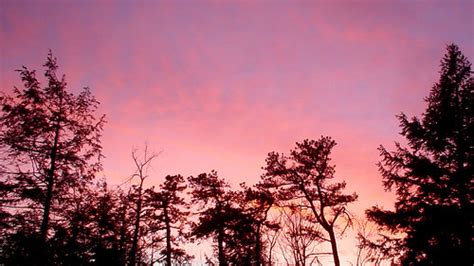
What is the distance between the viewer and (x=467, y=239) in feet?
49.8

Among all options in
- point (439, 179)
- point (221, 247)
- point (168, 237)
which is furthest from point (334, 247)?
point (168, 237)

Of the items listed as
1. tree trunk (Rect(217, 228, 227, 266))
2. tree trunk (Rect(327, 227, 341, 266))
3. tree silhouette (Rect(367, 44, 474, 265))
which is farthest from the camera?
tree trunk (Rect(217, 228, 227, 266))

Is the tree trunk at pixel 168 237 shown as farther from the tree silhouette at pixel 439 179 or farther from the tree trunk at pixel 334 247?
the tree silhouette at pixel 439 179

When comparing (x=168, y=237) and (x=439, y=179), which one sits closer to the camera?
(x=439, y=179)

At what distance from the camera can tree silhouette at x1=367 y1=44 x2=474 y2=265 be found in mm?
15250

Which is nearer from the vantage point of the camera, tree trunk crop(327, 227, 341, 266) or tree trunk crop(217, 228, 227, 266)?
tree trunk crop(327, 227, 341, 266)

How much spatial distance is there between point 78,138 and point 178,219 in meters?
18.8

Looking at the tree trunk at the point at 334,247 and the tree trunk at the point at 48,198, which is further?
the tree trunk at the point at 334,247

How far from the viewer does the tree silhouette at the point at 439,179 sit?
15.2m

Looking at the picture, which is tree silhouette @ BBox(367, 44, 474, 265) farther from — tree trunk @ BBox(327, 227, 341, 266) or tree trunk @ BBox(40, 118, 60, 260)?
tree trunk @ BBox(40, 118, 60, 260)

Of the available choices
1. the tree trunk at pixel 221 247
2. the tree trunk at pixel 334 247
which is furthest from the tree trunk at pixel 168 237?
the tree trunk at pixel 334 247

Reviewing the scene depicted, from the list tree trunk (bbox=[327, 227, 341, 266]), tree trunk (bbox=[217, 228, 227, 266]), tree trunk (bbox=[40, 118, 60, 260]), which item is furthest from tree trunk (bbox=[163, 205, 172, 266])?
tree trunk (bbox=[40, 118, 60, 260])

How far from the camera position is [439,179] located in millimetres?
16250

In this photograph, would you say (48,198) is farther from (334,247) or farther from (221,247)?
(221,247)
